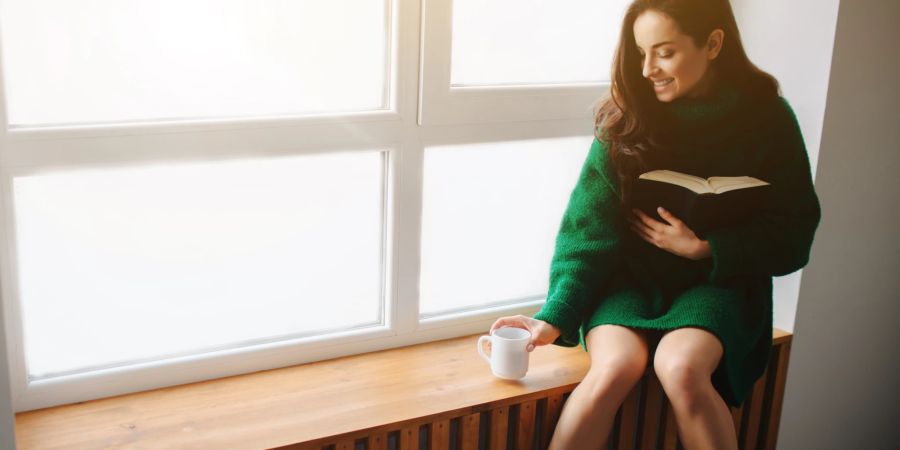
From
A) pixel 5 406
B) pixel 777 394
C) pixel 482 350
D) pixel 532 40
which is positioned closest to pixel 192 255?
pixel 5 406

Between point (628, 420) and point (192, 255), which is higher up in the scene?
point (192, 255)

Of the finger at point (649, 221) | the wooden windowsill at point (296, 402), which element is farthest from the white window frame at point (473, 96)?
the wooden windowsill at point (296, 402)

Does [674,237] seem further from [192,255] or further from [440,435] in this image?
[192,255]

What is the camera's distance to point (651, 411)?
2.00 meters

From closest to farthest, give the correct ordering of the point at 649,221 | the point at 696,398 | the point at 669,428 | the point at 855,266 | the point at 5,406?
the point at 5,406
the point at 696,398
the point at 649,221
the point at 669,428
the point at 855,266

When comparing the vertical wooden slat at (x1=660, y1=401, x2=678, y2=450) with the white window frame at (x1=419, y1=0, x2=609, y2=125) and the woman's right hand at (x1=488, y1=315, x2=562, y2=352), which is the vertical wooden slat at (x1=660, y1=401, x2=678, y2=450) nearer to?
the woman's right hand at (x1=488, y1=315, x2=562, y2=352)

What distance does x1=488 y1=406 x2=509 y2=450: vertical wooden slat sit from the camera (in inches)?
71.8

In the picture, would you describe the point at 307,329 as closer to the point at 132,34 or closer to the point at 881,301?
the point at 132,34

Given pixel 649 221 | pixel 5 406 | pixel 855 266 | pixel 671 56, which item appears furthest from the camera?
pixel 855 266

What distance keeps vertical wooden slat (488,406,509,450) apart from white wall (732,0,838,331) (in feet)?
2.57

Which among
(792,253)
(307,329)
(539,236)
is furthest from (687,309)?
(307,329)

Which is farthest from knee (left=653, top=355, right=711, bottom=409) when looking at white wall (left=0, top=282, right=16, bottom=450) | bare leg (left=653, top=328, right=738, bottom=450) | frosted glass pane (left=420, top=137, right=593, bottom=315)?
white wall (left=0, top=282, right=16, bottom=450)

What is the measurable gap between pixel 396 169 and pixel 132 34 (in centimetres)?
56

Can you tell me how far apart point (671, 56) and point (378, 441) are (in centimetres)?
88
